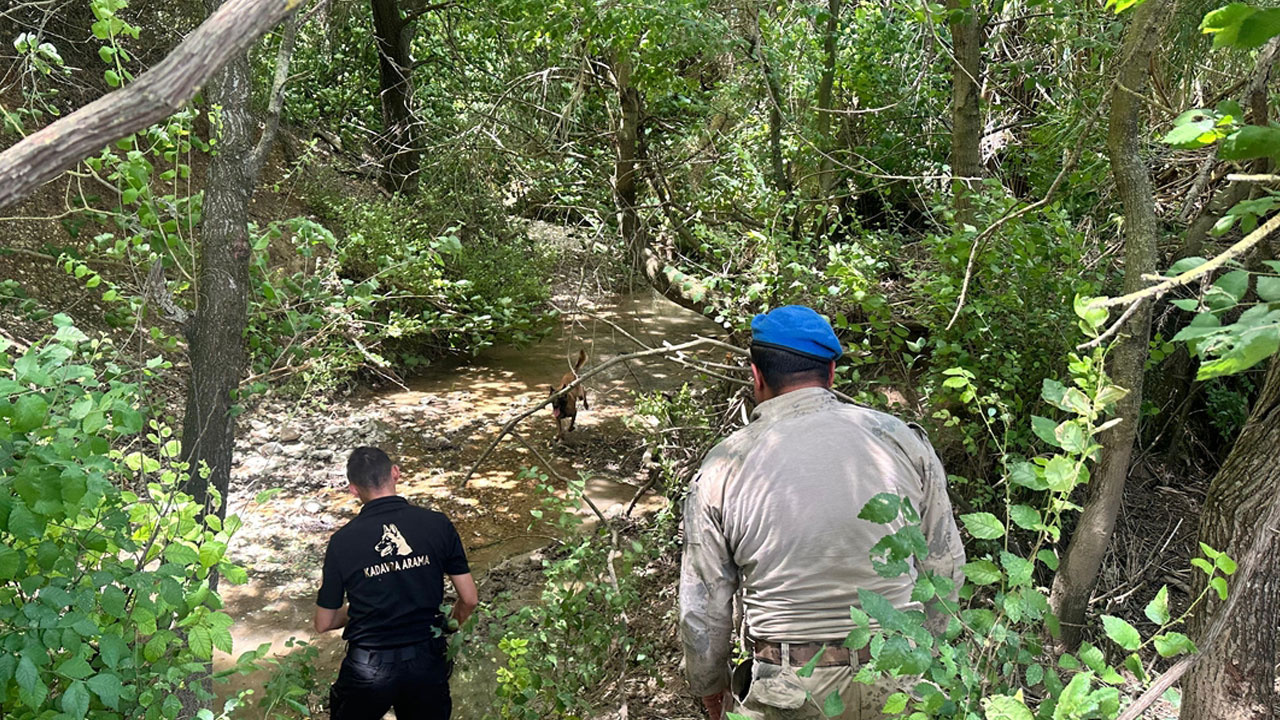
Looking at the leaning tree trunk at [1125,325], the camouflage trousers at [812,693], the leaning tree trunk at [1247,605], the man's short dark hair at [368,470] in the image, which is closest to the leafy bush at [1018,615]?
the camouflage trousers at [812,693]

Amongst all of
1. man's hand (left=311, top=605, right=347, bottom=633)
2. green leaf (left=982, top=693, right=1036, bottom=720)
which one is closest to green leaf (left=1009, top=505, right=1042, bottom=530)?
green leaf (left=982, top=693, right=1036, bottom=720)

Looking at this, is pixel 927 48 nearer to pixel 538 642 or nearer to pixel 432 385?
pixel 538 642

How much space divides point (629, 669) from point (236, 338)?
285 cm

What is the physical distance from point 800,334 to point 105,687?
2142 millimetres

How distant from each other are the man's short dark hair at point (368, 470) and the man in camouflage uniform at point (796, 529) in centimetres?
180

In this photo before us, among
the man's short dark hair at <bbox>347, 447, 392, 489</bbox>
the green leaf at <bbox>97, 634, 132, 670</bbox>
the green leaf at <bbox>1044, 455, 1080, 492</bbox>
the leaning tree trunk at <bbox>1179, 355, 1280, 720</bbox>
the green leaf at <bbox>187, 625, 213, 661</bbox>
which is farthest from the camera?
the man's short dark hair at <bbox>347, 447, 392, 489</bbox>

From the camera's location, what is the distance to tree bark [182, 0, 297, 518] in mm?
3945

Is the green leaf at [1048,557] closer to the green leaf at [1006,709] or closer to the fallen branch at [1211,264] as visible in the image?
the green leaf at [1006,709]

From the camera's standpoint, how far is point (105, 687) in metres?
2.01

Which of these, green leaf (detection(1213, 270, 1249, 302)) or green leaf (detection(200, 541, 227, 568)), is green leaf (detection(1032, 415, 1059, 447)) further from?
green leaf (detection(200, 541, 227, 568))

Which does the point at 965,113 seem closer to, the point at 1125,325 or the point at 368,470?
the point at 1125,325

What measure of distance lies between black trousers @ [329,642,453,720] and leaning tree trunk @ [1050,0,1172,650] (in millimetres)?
3159

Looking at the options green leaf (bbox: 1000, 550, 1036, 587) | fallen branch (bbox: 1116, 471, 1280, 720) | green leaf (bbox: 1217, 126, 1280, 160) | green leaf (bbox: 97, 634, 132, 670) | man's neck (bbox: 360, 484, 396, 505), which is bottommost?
man's neck (bbox: 360, 484, 396, 505)

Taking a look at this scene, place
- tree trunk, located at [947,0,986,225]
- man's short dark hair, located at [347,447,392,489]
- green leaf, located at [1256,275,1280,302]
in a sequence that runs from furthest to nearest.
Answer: tree trunk, located at [947,0,986,225] < man's short dark hair, located at [347,447,392,489] < green leaf, located at [1256,275,1280,302]
